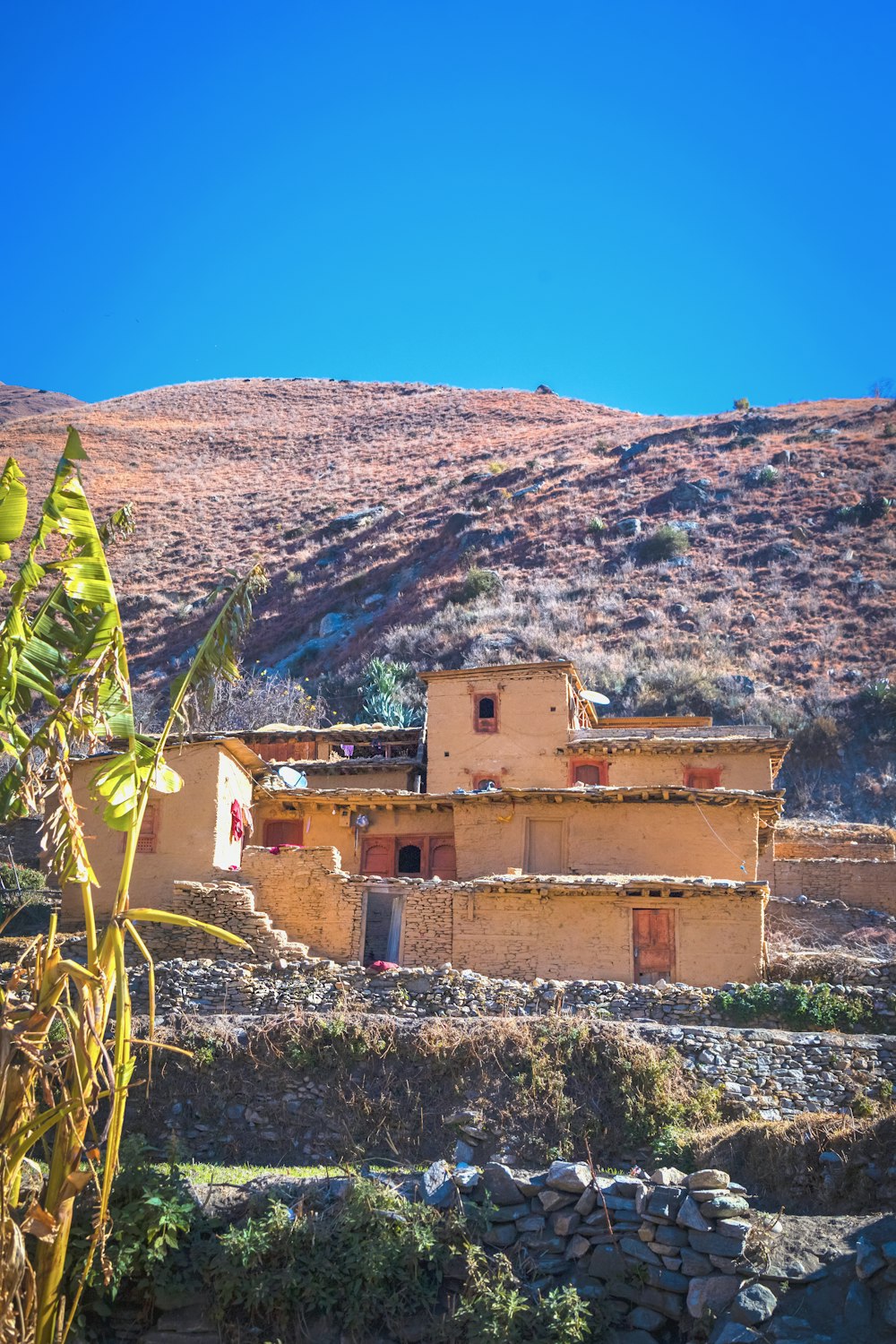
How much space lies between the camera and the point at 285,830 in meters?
26.6

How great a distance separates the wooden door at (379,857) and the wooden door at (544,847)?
3.32 meters

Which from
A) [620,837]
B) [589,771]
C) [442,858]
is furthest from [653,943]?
[589,771]

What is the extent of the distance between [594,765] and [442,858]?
15.5ft

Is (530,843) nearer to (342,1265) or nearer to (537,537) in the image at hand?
(342,1265)

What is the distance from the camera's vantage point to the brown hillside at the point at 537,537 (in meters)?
47.9

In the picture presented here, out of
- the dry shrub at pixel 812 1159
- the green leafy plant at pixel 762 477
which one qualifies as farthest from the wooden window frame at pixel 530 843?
the green leafy plant at pixel 762 477

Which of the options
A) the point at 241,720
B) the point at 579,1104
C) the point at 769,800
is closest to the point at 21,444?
the point at 241,720

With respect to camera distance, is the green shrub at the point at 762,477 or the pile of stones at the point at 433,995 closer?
the pile of stones at the point at 433,995

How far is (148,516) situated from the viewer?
75.6m

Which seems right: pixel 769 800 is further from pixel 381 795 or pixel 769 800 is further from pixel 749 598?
pixel 749 598

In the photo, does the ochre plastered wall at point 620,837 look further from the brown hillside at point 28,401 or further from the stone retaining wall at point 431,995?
the brown hillside at point 28,401

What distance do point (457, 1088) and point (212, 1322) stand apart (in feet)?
17.0

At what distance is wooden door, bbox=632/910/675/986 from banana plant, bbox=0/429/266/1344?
11871 millimetres

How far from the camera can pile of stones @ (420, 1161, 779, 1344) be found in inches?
417
